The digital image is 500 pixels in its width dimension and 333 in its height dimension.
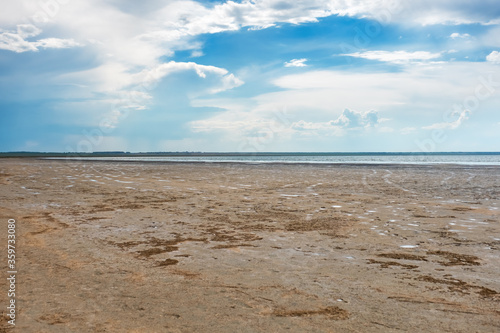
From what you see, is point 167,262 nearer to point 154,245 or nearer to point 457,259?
point 154,245

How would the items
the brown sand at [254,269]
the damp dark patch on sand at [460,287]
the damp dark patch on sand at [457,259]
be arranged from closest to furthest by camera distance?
1. the brown sand at [254,269]
2. the damp dark patch on sand at [460,287]
3. the damp dark patch on sand at [457,259]

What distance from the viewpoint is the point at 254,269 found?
6258 mm

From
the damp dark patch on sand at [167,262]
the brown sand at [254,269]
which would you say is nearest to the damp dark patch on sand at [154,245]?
the brown sand at [254,269]

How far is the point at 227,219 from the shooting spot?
1080 cm

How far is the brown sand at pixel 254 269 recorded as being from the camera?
439 centimetres

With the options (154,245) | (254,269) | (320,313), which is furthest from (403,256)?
(154,245)

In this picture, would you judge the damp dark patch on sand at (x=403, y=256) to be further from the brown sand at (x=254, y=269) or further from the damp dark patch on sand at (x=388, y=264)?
the damp dark patch on sand at (x=388, y=264)

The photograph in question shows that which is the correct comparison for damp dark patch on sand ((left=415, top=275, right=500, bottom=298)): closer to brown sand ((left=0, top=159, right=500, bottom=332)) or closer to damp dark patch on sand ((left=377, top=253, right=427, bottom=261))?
brown sand ((left=0, top=159, right=500, bottom=332))

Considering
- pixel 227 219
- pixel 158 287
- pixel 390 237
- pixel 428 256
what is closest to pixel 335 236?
pixel 390 237

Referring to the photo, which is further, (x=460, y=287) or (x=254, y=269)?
(x=254, y=269)

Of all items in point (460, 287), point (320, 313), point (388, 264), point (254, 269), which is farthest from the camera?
point (388, 264)

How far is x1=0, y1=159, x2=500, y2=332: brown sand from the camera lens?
14.4 feet

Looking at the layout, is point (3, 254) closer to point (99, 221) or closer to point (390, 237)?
point (99, 221)

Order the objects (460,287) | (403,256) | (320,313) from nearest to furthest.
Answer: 1. (320,313)
2. (460,287)
3. (403,256)
